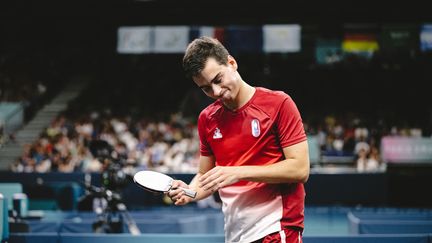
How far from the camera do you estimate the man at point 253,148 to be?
238 centimetres

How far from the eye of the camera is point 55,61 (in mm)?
21656

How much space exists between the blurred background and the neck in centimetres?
893

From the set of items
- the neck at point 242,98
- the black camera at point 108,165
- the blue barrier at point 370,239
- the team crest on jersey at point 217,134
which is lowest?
the blue barrier at point 370,239

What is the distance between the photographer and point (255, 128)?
248 centimetres

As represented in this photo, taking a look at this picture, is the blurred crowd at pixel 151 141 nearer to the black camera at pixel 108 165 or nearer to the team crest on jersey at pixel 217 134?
the black camera at pixel 108 165

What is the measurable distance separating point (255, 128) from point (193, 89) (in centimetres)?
1686

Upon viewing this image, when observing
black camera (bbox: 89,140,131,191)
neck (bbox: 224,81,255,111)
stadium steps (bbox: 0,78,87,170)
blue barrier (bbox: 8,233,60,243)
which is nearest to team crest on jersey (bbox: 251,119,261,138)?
neck (bbox: 224,81,255,111)

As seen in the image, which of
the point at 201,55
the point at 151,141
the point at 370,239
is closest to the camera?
the point at 201,55

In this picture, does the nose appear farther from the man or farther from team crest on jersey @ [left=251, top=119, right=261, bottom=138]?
team crest on jersey @ [left=251, top=119, right=261, bottom=138]

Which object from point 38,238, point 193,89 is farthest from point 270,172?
point 193,89

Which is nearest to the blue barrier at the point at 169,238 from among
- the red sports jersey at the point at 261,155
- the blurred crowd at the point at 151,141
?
the red sports jersey at the point at 261,155

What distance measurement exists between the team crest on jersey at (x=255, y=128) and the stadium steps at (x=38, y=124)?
1589cm

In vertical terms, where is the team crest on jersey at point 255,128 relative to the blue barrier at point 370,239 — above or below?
above

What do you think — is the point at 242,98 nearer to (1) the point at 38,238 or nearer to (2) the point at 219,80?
(2) the point at 219,80
